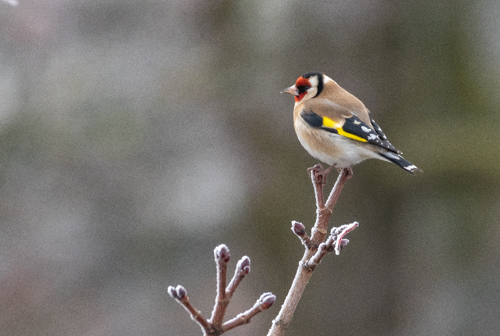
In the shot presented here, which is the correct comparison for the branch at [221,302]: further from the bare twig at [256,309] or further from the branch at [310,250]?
the branch at [310,250]

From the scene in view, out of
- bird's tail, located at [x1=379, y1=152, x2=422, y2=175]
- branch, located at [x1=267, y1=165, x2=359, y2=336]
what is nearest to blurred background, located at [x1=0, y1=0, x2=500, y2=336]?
bird's tail, located at [x1=379, y1=152, x2=422, y2=175]

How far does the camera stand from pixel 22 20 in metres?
6.63

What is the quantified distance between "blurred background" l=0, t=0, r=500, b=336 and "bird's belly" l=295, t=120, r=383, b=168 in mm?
2615

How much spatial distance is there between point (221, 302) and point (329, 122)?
5.22ft

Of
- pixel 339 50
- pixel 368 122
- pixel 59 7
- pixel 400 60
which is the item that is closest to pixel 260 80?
pixel 339 50

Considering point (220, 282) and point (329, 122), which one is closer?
point (220, 282)

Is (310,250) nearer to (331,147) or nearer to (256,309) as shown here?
(256,309)

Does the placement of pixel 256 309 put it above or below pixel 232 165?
above

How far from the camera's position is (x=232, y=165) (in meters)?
5.86

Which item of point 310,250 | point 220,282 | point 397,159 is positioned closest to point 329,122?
point 397,159

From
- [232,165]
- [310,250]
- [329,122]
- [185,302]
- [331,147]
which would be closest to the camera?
[185,302]

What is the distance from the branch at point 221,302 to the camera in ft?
3.47

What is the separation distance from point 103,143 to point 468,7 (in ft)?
11.9

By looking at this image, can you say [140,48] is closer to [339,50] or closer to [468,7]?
[339,50]
